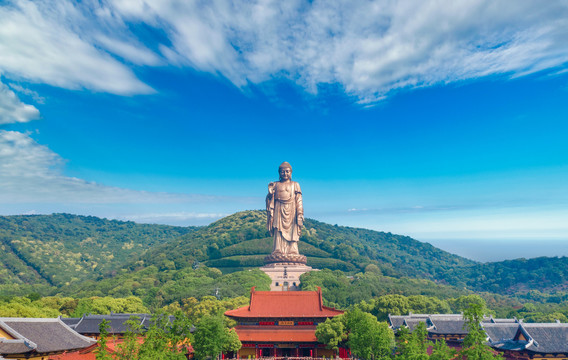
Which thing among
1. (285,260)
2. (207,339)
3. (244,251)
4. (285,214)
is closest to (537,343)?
(207,339)

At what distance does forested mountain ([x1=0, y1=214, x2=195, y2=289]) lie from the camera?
10660 centimetres

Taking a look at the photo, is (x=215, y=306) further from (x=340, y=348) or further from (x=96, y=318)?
(x=340, y=348)

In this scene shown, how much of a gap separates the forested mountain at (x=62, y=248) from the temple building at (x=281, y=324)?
7577cm

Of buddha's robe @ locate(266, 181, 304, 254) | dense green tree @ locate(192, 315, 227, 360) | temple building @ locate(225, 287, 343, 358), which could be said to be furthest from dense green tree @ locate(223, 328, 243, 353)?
buddha's robe @ locate(266, 181, 304, 254)

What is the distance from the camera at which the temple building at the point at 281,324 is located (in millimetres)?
34656

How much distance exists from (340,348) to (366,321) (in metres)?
5.93

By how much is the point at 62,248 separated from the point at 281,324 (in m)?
117

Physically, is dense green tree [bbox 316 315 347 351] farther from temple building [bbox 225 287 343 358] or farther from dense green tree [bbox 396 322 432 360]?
dense green tree [bbox 396 322 432 360]

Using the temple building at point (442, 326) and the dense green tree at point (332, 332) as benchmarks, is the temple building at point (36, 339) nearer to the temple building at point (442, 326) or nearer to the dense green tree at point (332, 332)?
the dense green tree at point (332, 332)

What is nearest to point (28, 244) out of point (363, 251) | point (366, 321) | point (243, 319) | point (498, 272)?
point (363, 251)

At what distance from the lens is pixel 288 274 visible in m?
63.1

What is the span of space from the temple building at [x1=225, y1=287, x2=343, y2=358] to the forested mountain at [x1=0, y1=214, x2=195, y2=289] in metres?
75.8

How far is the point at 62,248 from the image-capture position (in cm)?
13175

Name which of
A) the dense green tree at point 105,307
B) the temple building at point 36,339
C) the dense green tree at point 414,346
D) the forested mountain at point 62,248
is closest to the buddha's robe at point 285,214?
the dense green tree at point 105,307
